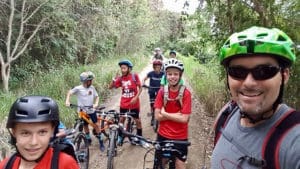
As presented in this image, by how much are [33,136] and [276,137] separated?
167 centimetres

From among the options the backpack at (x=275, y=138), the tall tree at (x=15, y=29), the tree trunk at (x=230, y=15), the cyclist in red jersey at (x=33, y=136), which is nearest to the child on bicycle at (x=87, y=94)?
the tree trunk at (x=230, y=15)

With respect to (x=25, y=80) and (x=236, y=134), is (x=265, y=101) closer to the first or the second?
(x=236, y=134)

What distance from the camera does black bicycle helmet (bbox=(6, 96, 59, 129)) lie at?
8.36 feet

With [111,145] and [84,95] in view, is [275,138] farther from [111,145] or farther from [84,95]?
[84,95]

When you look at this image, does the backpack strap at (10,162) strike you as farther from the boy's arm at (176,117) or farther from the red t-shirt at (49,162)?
the boy's arm at (176,117)

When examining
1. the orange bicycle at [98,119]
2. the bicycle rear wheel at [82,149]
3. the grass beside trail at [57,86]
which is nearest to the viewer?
the bicycle rear wheel at [82,149]

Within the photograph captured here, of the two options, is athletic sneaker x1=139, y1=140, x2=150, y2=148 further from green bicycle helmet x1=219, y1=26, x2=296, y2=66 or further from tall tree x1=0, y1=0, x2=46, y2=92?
tall tree x1=0, y1=0, x2=46, y2=92

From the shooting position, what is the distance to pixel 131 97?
27.1 feet

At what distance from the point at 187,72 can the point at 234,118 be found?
2133 cm

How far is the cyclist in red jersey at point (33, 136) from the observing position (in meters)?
2.48

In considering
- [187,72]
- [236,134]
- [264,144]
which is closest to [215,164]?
[236,134]

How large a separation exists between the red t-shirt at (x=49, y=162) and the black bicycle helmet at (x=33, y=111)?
9.4 inches

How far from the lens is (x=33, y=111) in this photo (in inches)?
101

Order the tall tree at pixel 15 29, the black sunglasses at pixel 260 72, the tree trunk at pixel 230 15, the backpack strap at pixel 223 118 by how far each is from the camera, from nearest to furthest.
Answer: the black sunglasses at pixel 260 72
the backpack strap at pixel 223 118
the tree trunk at pixel 230 15
the tall tree at pixel 15 29
